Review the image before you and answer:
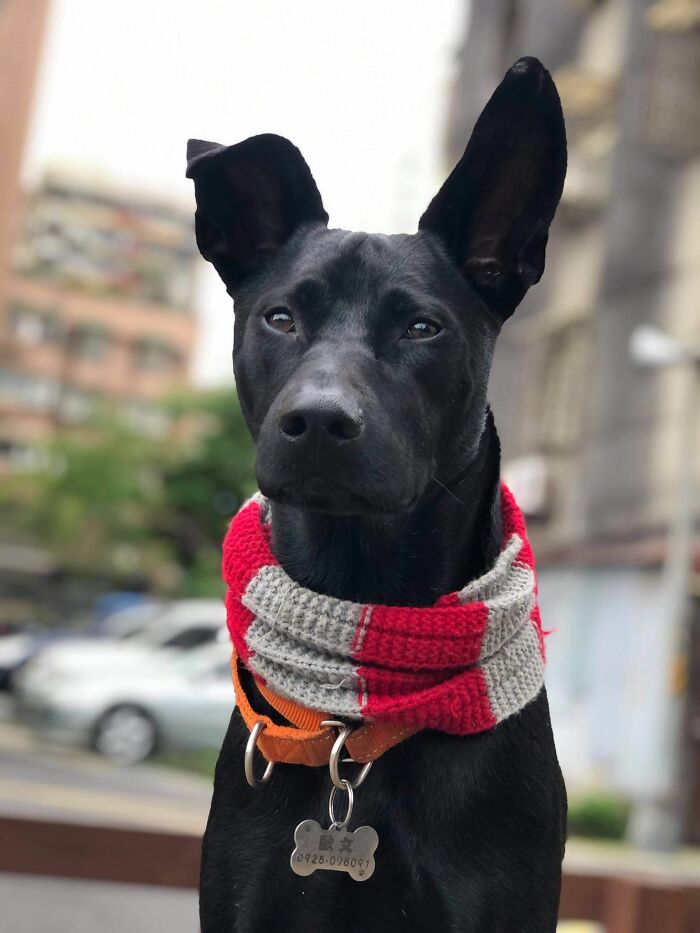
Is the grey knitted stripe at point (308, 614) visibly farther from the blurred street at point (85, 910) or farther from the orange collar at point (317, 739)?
the blurred street at point (85, 910)

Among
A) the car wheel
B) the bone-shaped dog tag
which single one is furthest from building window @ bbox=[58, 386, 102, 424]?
the bone-shaped dog tag

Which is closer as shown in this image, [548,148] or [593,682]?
[548,148]

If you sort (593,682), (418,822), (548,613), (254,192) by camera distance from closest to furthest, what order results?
(418,822) < (254,192) < (593,682) < (548,613)

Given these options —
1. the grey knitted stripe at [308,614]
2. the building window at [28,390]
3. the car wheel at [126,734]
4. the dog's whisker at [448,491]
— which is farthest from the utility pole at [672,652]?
the building window at [28,390]

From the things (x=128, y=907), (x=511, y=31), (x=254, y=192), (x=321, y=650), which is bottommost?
(x=128, y=907)

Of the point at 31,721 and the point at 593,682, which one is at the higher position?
the point at 593,682

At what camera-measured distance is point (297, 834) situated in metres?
1.73

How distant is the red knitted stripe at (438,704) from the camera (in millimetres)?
1721

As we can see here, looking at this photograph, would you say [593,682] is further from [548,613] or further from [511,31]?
[511,31]

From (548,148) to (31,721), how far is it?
1323 centimetres

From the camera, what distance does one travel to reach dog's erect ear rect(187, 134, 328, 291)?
1.97 m

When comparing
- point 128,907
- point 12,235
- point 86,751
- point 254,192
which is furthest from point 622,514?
point 12,235

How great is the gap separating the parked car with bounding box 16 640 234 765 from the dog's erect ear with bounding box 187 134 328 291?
33.3ft

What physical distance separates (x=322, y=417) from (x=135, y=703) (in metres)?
11.5
